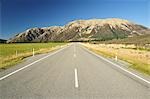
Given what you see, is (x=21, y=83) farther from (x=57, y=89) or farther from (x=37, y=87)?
(x=57, y=89)

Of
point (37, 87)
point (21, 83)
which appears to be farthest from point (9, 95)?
point (21, 83)

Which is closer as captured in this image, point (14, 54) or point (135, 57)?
point (135, 57)

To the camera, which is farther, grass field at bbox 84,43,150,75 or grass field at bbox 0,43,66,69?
grass field at bbox 0,43,66,69

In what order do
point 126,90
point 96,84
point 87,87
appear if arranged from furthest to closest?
point 96,84, point 87,87, point 126,90

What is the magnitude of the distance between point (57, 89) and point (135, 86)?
122 inches

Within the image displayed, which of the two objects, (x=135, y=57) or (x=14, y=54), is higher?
(x=135, y=57)

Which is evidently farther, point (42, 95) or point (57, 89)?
point (57, 89)

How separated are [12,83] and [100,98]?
4320mm

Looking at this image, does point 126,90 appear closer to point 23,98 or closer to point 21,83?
point 23,98

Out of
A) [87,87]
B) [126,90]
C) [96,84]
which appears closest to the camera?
[126,90]

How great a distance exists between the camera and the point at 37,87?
346 inches

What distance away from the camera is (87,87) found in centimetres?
884

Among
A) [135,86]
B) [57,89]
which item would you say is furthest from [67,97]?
[135,86]

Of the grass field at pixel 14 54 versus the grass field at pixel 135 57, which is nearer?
the grass field at pixel 135 57
